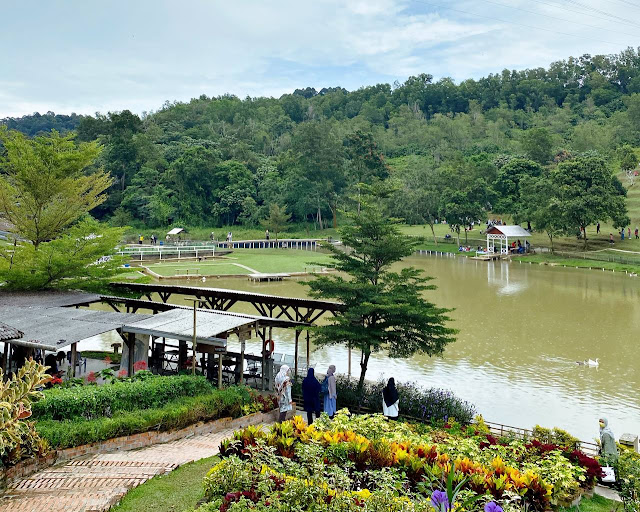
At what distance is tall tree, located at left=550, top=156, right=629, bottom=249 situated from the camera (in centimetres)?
4797

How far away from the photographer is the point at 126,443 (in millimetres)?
10453

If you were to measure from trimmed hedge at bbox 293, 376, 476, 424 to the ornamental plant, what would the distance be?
6.77 m

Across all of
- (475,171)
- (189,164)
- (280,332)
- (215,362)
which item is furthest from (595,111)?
(215,362)

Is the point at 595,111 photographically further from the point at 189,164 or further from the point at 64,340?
the point at 64,340

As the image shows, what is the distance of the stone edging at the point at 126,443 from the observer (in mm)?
8859

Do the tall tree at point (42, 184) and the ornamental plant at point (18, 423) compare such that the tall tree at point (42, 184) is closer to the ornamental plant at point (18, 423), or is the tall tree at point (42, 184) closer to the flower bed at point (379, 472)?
the ornamental plant at point (18, 423)

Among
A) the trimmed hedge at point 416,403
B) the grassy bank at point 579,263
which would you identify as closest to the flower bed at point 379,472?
the trimmed hedge at point 416,403

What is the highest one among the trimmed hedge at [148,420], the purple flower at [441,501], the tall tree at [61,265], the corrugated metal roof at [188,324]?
the tall tree at [61,265]

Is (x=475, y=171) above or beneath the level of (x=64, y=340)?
above

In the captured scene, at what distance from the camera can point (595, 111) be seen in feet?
350

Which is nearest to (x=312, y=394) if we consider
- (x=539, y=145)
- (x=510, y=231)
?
(x=510, y=231)

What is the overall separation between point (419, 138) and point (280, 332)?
82717mm

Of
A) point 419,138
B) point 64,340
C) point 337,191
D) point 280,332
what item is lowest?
point 280,332

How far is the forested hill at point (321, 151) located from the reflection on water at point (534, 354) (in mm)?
26540
